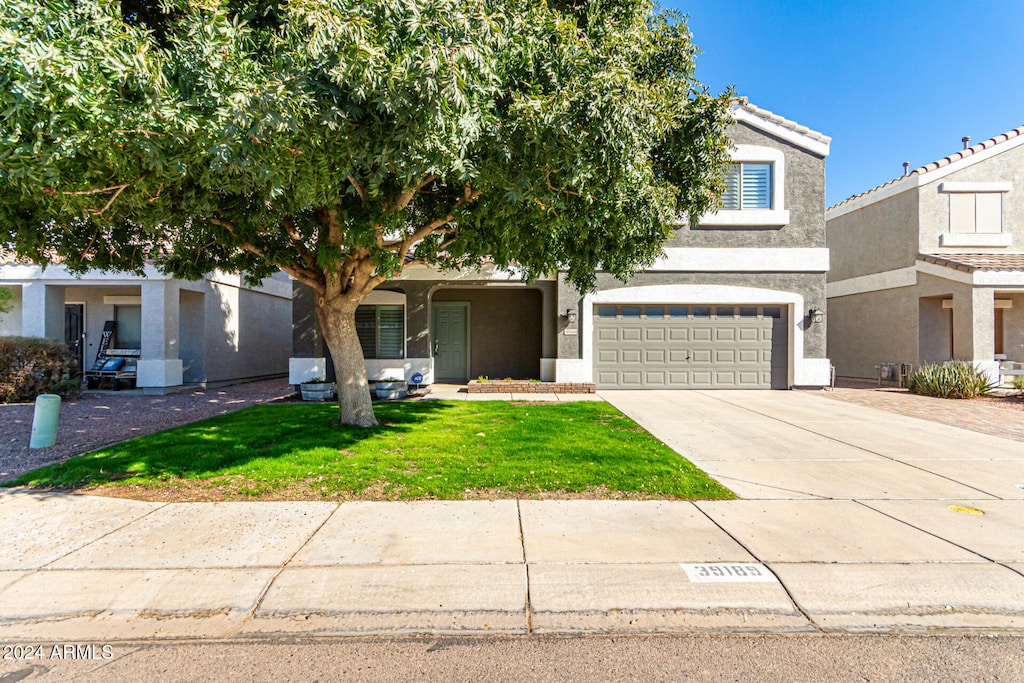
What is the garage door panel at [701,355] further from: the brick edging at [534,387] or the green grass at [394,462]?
the green grass at [394,462]

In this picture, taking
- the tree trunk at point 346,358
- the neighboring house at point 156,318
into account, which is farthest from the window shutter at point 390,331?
the tree trunk at point 346,358

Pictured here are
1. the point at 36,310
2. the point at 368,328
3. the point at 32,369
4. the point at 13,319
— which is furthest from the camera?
the point at 368,328

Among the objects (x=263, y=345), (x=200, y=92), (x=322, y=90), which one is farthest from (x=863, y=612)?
(x=263, y=345)

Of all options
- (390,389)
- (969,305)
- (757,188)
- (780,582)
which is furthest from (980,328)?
(390,389)

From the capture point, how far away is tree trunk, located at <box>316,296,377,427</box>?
794 cm

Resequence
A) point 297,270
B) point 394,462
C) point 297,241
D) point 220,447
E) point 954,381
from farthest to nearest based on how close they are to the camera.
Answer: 1. point 954,381
2. point 297,270
3. point 297,241
4. point 220,447
5. point 394,462

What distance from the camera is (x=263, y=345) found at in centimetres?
1791

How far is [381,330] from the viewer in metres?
14.3

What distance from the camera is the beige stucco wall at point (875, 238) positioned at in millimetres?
15438

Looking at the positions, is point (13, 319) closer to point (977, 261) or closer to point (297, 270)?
point (297, 270)

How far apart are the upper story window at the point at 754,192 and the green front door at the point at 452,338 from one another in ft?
24.8

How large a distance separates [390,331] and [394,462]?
845cm

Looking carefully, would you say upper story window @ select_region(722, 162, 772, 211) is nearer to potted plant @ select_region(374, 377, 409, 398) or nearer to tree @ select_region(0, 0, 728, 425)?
tree @ select_region(0, 0, 728, 425)

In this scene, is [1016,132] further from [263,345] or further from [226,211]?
[263,345]
